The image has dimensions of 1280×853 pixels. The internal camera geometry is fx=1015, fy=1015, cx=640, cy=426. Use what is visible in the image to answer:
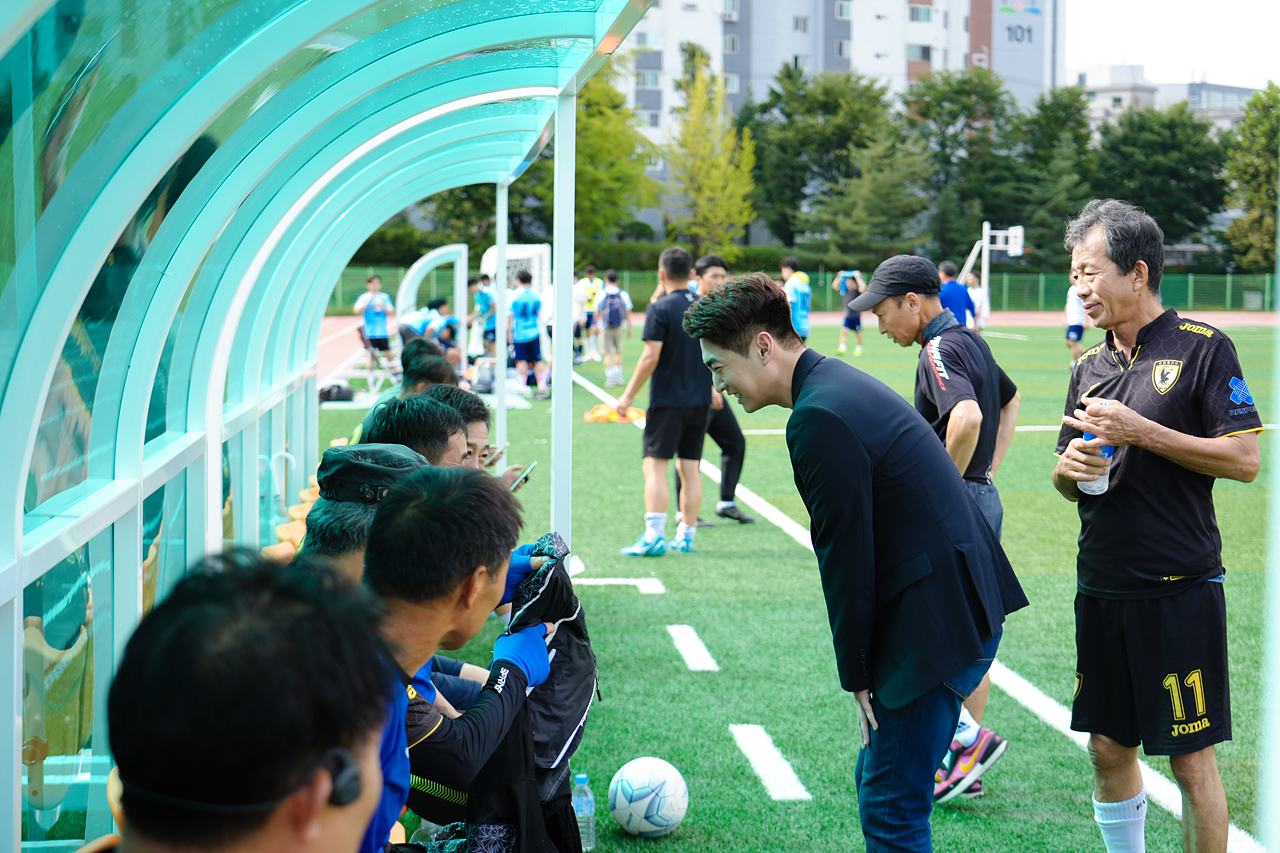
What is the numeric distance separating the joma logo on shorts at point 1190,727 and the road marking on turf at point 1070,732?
0.47 meters

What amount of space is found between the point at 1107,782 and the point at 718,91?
56.5 meters

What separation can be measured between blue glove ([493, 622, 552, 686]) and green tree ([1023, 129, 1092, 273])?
184 ft

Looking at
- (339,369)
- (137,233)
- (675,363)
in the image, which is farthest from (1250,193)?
(137,233)

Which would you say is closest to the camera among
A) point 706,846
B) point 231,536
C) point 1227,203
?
point 706,846

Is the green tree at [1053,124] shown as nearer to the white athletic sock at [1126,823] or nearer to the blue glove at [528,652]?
the white athletic sock at [1126,823]

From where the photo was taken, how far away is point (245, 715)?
3.61ft

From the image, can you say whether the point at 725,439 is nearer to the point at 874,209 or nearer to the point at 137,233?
the point at 137,233

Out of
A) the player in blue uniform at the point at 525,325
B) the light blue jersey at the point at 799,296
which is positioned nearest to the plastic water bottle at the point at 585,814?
the player in blue uniform at the point at 525,325

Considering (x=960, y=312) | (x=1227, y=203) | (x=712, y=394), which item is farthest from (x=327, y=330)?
(x=1227, y=203)

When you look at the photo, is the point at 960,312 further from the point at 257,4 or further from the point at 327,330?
the point at 327,330

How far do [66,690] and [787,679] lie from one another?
3.34 m

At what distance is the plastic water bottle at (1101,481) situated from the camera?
2992 mm

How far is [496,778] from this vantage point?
256 centimetres

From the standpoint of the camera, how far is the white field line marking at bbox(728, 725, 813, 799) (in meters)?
4.03
